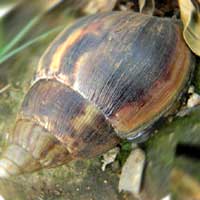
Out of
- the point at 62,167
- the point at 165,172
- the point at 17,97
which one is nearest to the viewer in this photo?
the point at 165,172

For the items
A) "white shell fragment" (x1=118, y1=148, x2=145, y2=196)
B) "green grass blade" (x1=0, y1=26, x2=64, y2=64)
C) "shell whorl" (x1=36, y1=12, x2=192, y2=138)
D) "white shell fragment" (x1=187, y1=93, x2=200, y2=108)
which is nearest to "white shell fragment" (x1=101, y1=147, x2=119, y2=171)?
"white shell fragment" (x1=118, y1=148, x2=145, y2=196)

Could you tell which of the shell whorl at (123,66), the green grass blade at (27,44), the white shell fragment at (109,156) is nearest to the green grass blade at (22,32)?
the green grass blade at (27,44)

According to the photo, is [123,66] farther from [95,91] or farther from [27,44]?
[27,44]

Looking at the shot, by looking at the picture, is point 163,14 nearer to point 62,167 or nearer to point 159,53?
point 159,53

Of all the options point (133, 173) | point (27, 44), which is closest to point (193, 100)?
point (133, 173)

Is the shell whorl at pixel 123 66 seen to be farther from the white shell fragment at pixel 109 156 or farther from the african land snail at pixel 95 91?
the white shell fragment at pixel 109 156

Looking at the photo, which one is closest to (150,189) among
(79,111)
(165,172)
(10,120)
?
(165,172)
